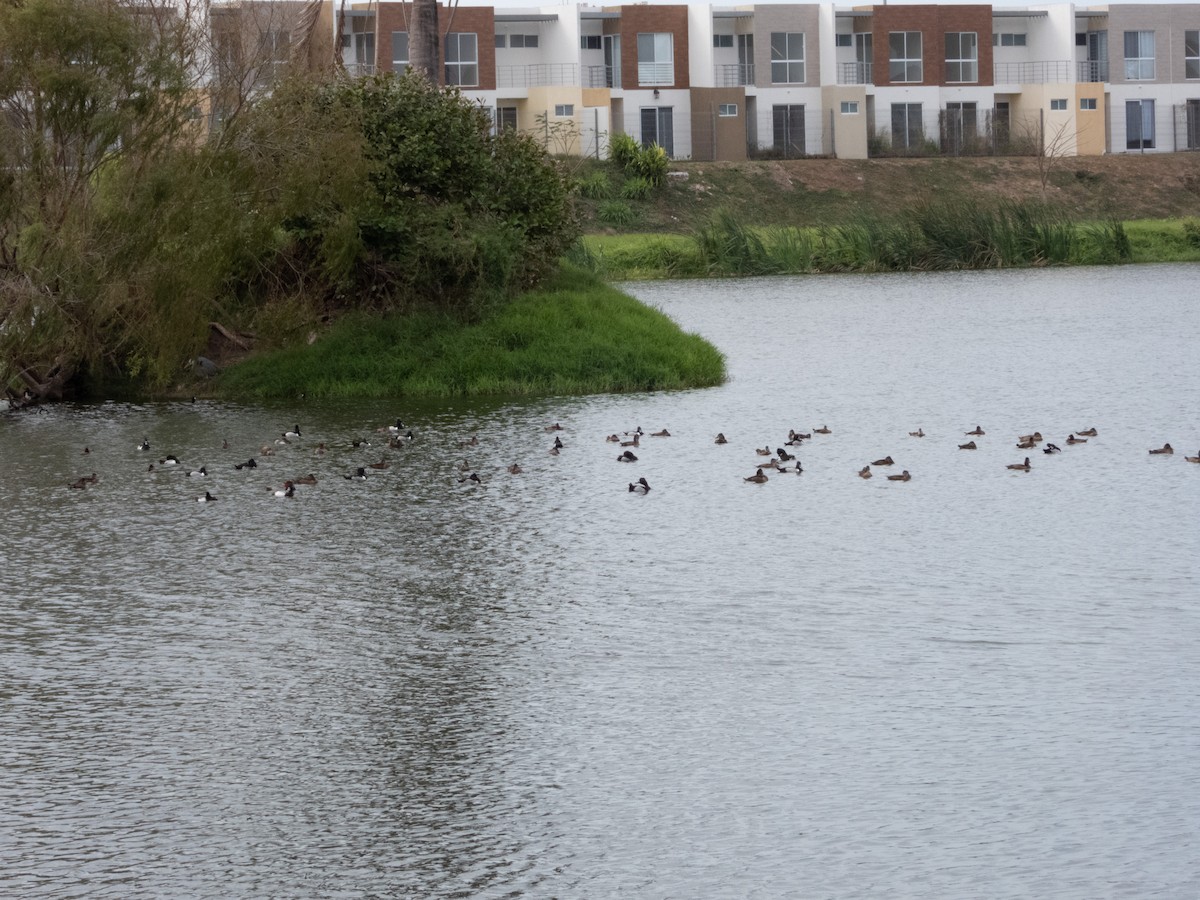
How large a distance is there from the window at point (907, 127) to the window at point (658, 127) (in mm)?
10282

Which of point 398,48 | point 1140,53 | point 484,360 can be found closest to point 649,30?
point 398,48

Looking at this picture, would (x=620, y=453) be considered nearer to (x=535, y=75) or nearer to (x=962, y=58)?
(x=535, y=75)

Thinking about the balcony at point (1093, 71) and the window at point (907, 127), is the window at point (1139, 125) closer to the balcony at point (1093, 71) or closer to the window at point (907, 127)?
the balcony at point (1093, 71)

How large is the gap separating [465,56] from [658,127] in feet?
30.8

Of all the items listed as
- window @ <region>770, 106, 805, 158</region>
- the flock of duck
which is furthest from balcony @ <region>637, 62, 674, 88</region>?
the flock of duck

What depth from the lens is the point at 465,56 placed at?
80.8 metres

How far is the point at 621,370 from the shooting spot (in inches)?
1114

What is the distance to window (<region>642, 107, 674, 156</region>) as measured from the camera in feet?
273

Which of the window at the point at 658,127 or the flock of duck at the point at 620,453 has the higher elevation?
the window at the point at 658,127

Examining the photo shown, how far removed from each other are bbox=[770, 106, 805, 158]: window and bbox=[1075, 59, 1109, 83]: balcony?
50.4 feet

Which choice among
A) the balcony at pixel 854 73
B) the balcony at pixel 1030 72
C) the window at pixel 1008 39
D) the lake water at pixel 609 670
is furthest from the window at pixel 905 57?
the lake water at pixel 609 670

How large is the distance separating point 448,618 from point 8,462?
10598 millimetres

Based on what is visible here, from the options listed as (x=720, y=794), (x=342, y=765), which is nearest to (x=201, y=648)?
(x=342, y=765)

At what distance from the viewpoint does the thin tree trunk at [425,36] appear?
3531 cm
